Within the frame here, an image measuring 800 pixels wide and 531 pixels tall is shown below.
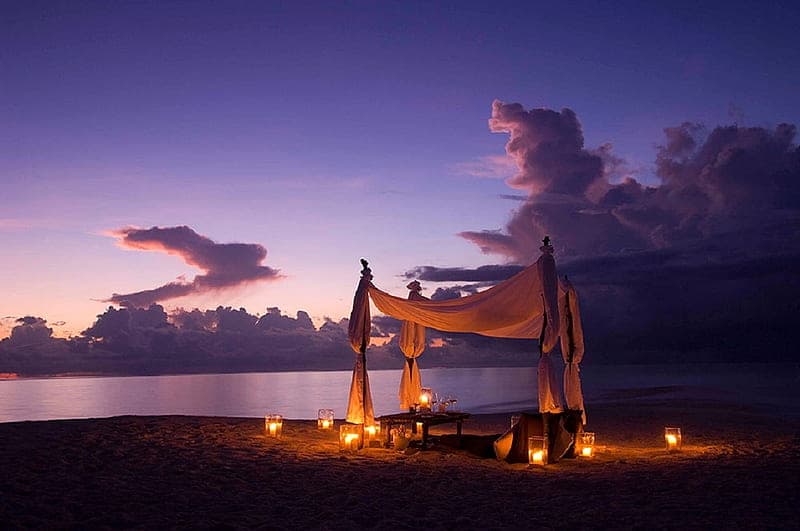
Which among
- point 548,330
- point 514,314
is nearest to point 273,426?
point 514,314

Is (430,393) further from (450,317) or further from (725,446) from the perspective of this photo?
(725,446)

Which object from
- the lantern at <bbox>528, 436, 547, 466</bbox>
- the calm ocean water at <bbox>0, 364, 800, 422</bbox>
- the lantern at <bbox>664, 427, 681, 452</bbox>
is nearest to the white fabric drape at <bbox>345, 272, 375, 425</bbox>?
the lantern at <bbox>528, 436, 547, 466</bbox>

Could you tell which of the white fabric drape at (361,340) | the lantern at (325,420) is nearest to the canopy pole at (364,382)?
the white fabric drape at (361,340)

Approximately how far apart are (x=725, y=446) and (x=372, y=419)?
5.34 m

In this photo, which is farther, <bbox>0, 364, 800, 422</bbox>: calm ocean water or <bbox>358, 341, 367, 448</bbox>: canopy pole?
<bbox>0, 364, 800, 422</bbox>: calm ocean water

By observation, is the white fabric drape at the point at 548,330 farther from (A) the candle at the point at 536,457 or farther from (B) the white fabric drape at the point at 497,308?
(A) the candle at the point at 536,457

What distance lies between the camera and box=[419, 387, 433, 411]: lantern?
34.0ft

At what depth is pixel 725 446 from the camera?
31.7 ft

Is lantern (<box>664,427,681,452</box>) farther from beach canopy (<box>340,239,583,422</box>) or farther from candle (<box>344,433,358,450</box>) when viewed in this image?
candle (<box>344,433,358,450</box>)

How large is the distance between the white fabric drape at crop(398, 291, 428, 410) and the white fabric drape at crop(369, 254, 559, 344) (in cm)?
76

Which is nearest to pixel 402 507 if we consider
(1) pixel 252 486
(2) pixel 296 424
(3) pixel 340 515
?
(3) pixel 340 515

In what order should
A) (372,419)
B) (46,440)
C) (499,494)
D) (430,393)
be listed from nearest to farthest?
(499,494) < (46,440) < (372,419) < (430,393)

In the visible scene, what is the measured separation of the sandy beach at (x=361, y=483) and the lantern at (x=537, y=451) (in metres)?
0.23

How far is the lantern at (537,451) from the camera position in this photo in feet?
27.2
